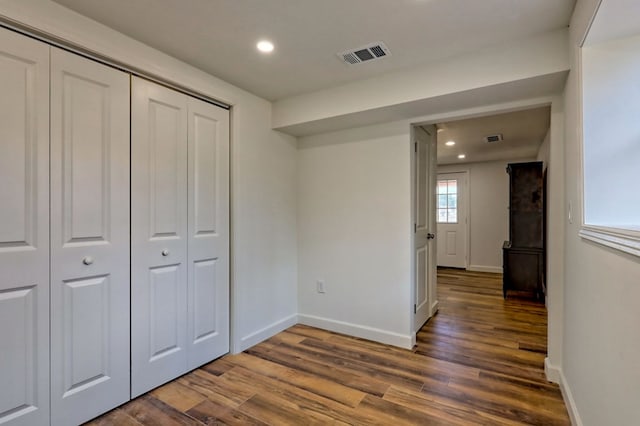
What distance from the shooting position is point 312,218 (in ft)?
11.4

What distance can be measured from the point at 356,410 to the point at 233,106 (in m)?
2.50

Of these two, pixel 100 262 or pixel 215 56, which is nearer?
Answer: pixel 100 262

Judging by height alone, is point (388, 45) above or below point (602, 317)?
above

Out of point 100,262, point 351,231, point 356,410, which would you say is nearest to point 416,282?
point 351,231

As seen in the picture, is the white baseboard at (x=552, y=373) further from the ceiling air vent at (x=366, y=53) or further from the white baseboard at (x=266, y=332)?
the ceiling air vent at (x=366, y=53)

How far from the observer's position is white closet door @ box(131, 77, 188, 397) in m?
2.13

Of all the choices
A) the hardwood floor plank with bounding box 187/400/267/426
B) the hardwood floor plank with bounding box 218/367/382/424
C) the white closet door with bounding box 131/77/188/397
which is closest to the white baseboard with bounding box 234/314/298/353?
the hardwood floor plank with bounding box 218/367/382/424

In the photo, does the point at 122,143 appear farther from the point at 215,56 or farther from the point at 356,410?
the point at 356,410

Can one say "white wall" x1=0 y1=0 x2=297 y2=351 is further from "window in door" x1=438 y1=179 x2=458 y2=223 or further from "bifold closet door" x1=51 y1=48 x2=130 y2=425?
"window in door" x1=438 y1=179 x2=458 y2=223

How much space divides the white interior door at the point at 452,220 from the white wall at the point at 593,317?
15.8 feet

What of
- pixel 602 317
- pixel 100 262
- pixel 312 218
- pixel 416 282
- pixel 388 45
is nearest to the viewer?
pixel 602 317

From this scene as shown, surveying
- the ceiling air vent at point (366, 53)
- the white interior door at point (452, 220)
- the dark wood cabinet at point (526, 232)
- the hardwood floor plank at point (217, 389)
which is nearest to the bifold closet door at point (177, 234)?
the hardwood floor plank at point (217, 389)

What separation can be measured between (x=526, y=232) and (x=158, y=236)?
462 cm

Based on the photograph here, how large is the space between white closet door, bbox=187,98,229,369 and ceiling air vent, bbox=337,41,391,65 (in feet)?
3.71
